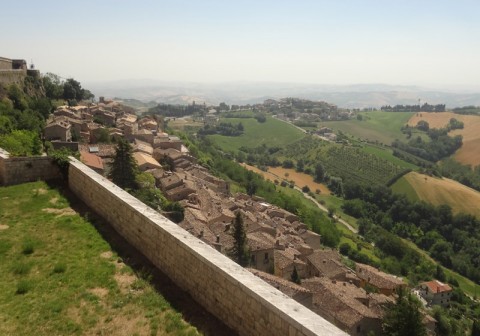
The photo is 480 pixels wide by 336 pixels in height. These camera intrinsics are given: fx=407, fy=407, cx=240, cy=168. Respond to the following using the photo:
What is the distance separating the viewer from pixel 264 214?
157 ft

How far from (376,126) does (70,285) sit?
163m

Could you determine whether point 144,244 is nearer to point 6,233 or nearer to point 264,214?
point 6,233

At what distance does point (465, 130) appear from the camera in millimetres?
150250

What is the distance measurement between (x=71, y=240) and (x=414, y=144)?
14411cm

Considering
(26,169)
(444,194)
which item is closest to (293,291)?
(26,169)

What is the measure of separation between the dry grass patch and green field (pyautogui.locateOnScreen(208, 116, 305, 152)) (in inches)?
1656

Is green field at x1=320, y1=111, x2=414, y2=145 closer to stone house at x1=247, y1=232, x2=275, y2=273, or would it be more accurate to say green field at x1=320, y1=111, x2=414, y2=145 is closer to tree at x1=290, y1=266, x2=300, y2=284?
tree at x1=290, y1=266, x2=300, y2=284

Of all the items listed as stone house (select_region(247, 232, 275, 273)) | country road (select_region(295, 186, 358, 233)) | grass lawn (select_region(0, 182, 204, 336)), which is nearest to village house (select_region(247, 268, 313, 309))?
stone house (select_region(247, 232, 275, 273))

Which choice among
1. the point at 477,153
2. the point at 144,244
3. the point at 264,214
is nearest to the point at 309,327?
the point at 144,244

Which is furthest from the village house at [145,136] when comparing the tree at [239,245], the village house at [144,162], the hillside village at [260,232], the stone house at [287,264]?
the tree at [239,245]

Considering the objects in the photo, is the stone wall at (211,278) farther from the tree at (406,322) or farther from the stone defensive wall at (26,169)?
the tree at (406,322)

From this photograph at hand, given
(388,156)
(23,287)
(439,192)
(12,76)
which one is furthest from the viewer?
(388,156)

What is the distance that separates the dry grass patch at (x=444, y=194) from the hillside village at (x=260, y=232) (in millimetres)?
37272

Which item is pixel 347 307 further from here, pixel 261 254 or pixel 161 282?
pixel 161 282
